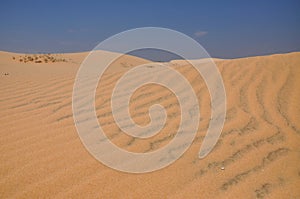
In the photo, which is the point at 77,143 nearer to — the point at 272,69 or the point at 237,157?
the point at 237,157

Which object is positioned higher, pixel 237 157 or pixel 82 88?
pixel 237 157

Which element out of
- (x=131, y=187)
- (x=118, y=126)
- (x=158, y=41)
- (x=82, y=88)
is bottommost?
(x=82, y=88)

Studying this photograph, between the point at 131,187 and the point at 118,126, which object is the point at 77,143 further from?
the point at 131,187

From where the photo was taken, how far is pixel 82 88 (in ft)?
13.2

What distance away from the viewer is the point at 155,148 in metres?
2.39

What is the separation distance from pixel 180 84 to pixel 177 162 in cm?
206

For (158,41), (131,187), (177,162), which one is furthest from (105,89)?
(131,187)

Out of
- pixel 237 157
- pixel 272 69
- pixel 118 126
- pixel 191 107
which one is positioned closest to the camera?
pixel 237 157

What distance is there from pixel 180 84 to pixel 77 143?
210 cm

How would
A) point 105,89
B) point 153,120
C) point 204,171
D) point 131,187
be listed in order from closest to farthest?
point 131,187
point 204,171
point 153,120
point 105,89

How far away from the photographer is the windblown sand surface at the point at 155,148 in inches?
71.3

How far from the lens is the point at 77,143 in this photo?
2.36 meters

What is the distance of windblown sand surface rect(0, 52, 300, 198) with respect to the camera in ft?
5.94

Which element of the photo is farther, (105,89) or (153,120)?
(105,89)
